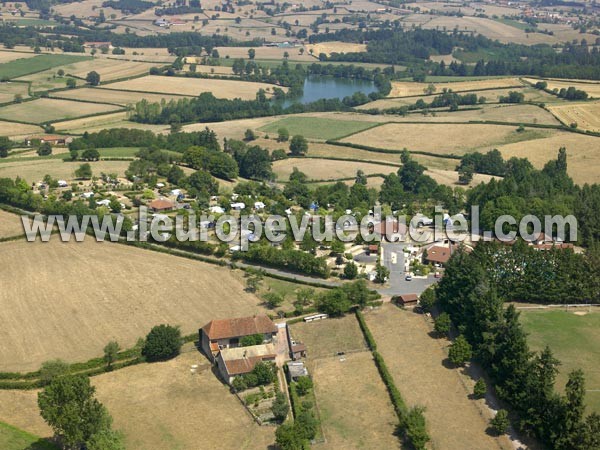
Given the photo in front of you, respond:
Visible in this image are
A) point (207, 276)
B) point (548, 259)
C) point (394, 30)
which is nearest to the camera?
point (548, 259)

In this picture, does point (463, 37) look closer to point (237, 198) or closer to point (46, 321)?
point (237, 198)

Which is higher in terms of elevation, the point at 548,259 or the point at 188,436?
the point at 548,259

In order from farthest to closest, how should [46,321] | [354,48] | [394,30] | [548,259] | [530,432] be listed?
[394,30] → [354,48] → [548,259] → [46,321] → [530,432]

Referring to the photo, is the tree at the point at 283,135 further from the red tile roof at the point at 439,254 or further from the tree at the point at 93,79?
the tree at the point at 93,79

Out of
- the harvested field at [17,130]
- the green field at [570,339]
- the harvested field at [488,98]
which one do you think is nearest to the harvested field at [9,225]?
the harvested field at [17,130]

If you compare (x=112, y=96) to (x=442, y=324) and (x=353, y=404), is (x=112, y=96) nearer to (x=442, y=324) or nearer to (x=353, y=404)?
(x=442, y=324)

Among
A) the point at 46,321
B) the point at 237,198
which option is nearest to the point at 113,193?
the point at 237,198
